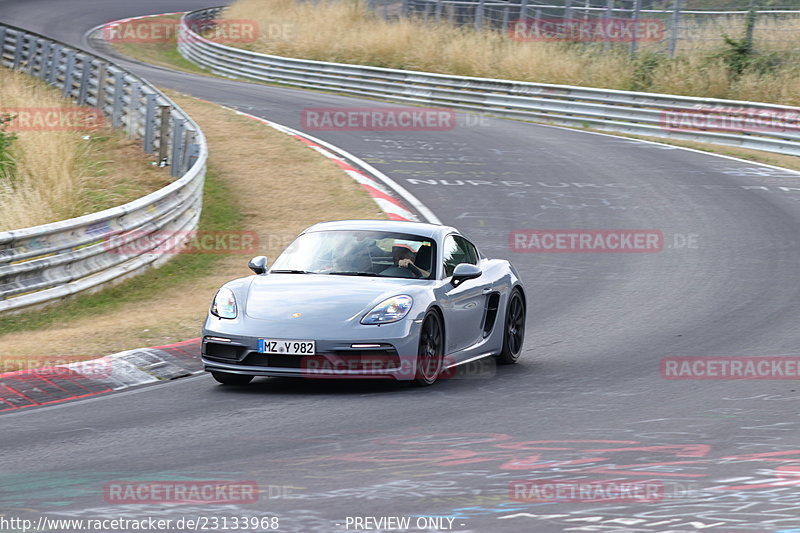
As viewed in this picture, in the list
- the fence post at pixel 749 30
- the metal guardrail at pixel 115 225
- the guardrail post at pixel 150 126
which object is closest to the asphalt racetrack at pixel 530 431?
the metal guardrail at pixel 115 225

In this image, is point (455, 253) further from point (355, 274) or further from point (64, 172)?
point (64, 172)

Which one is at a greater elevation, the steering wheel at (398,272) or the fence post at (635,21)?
the fence post at (635,21)

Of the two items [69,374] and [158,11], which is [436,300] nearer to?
[69,374]

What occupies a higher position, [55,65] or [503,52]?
[55,65]

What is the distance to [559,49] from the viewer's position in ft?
125

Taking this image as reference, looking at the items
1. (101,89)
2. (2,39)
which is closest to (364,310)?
(101,89)

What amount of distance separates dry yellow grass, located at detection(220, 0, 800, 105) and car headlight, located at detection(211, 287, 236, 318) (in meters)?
24.7

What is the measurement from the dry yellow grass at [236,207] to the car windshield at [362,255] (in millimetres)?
1834

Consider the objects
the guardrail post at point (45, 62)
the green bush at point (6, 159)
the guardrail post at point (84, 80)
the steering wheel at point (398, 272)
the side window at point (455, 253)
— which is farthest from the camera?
the guardrail post at point (45, 62)

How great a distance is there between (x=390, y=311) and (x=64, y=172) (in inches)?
376

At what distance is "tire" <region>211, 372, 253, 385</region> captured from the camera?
9547 mm

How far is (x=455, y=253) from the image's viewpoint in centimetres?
1092

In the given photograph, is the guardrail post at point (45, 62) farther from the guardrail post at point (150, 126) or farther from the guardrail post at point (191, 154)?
the guardrail post at point (191, 154)

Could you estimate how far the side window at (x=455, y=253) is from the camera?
10.6 metres
